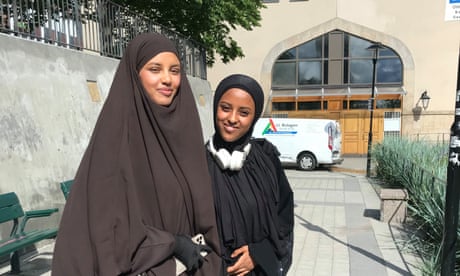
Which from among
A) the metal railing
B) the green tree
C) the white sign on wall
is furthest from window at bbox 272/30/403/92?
the white sign on wall

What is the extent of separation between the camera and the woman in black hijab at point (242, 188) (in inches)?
72.3

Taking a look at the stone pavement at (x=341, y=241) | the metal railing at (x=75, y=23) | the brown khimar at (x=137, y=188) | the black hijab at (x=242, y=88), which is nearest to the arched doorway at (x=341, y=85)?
the stone pavement at (x=341, y=241)

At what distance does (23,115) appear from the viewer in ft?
14.4

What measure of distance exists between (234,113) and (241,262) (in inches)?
30.3

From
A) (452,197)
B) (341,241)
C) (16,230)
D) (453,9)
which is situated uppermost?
(453,9)

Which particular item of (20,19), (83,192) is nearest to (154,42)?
(83,192)

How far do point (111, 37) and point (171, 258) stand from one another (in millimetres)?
6742

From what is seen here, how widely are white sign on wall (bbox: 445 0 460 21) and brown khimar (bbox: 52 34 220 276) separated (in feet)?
9.17

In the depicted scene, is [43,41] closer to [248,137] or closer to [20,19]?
[20,19]

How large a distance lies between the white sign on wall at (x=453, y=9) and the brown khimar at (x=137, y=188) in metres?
2.79

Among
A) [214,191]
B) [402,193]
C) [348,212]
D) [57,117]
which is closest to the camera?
[214,191]

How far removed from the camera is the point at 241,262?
183 centimetres

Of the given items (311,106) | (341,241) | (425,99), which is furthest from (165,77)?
(425,99)

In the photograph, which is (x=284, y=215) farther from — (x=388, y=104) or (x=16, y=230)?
(x=388, y=104)
